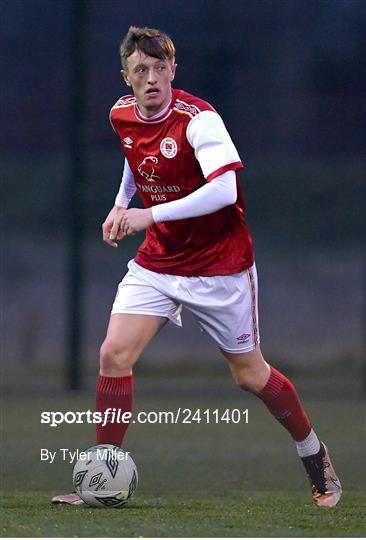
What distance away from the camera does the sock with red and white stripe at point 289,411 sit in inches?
190

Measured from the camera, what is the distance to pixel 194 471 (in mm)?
5875

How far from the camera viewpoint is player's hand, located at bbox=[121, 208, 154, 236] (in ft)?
14.3

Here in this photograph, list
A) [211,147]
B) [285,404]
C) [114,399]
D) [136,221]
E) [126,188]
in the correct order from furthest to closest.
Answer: [126,188] → [285,404] → [114,399] → [211,147] → [136,221]

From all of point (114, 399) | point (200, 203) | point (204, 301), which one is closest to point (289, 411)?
point (204, 301)

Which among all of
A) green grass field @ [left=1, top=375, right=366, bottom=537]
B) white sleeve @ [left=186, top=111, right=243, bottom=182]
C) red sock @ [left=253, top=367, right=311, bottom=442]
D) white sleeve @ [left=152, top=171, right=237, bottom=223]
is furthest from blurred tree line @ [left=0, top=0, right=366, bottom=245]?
white sleeve @ [left=152, top=171, right=237, bottom=223]

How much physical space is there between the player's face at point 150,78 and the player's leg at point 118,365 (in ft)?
2.49

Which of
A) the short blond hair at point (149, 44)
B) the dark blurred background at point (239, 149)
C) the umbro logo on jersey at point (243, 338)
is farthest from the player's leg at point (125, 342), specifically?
the dark blurred background at point (239, 149)

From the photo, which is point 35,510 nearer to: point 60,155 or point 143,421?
point 143,421

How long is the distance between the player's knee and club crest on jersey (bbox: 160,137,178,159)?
2.27ft

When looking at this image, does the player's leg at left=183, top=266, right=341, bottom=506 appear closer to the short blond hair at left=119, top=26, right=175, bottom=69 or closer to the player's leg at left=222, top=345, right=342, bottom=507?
the player's leg at left=222, top=345, right=342, bottom=507

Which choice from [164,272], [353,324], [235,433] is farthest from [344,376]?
[164,272]

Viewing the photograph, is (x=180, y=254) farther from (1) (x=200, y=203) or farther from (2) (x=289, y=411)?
(2) (x=289, y=411)

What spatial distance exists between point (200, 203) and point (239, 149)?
4045 mm

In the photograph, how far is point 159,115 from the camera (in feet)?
15.4
